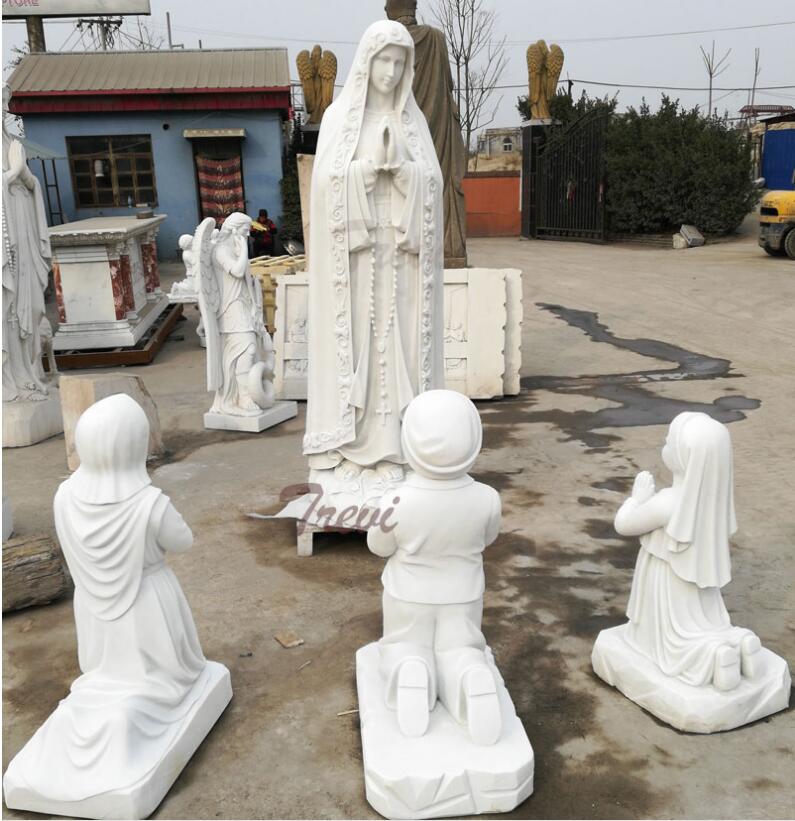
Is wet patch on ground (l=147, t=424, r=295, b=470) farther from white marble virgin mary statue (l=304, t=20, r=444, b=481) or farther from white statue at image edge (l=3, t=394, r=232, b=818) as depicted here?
white statue at image edge (l=3, t=394, r=232, b=818)

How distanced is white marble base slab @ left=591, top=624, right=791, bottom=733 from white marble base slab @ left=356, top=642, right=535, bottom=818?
713mm

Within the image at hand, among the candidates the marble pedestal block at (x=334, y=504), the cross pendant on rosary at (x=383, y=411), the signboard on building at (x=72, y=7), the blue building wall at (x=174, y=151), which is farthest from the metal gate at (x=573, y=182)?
the marble pedestal block at (x=334, y=504)

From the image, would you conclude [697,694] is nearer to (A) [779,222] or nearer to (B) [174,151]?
(A) [779,222]

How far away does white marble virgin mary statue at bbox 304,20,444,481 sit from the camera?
4.56m

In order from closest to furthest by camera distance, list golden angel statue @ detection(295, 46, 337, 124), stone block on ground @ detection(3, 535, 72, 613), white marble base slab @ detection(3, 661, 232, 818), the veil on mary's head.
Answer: white marble base slab @ detection(3, 661, 232, 818)
the veil on mary's head
stone block on ground @ detection(3, 535, 72, 613)
golden angel statue @ detection(295, 46, 337, 124)

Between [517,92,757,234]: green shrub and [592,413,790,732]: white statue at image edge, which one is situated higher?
[517,92,757,234]: green shrub

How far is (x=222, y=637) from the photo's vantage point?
403cm

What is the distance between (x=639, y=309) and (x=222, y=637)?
10.1 m

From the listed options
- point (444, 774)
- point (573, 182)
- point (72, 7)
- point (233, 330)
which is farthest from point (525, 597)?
point (72, 7)

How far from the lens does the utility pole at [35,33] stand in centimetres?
2153

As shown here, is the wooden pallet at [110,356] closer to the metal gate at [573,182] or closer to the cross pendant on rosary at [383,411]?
the cross pendant on rosary at [383,411]

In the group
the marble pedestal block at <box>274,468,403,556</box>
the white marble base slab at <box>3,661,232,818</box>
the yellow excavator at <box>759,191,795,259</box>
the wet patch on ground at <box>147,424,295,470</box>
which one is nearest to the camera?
the white marble base slab at <box>3,661,232,818</box>

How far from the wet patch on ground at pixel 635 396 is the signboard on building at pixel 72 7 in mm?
16380

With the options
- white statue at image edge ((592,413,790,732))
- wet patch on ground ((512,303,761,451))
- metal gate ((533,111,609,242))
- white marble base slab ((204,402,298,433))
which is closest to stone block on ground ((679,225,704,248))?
metal gate ((533,111,609,242))
